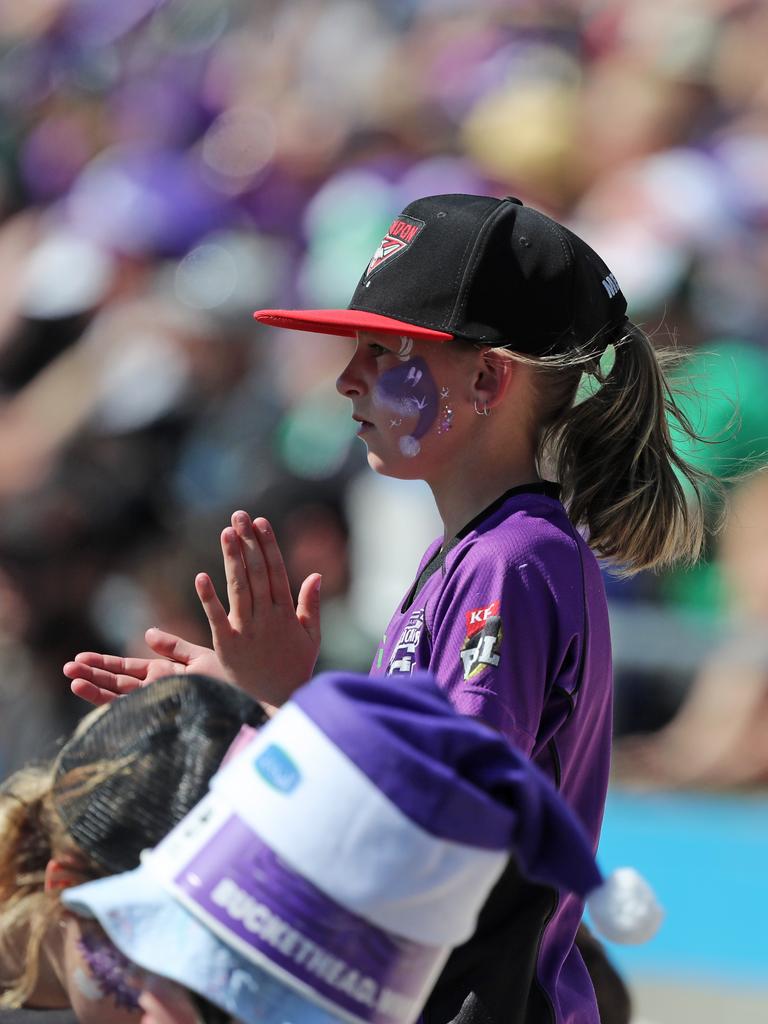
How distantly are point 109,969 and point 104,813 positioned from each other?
0.15 metres

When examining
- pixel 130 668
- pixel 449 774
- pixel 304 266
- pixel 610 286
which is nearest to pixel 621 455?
pixel 610 286

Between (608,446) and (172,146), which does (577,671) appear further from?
(172,146)

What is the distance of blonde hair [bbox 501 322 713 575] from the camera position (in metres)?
2.13

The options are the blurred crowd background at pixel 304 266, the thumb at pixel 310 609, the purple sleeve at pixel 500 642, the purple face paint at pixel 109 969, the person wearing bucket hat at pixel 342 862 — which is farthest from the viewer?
the blurred crowd background at pixel 304 266

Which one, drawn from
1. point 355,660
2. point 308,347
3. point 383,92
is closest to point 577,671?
point 355,660

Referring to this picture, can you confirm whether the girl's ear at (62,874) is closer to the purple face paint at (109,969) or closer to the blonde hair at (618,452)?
the purple face paint at (109,969)

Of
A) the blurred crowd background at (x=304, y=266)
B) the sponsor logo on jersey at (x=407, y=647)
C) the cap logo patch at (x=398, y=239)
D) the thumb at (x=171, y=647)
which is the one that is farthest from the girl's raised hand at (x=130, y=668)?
the blurred crowd background at (x=304, y=266)

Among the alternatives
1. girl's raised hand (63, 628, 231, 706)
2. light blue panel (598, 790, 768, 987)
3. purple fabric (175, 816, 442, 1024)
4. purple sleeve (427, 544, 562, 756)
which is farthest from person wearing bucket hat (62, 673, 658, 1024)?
light blue panel (598, 790, 768, 987)

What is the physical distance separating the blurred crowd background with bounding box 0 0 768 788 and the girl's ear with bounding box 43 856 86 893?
3318mm

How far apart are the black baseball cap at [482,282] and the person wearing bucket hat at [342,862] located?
74 cm

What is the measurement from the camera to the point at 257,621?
7.04ft

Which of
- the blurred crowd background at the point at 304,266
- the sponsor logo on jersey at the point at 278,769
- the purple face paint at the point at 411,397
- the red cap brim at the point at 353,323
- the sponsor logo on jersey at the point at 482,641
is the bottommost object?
the blurred crowd background at the point at 304,266

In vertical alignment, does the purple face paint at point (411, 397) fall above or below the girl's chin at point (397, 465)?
above

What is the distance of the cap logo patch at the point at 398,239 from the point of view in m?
2.01
